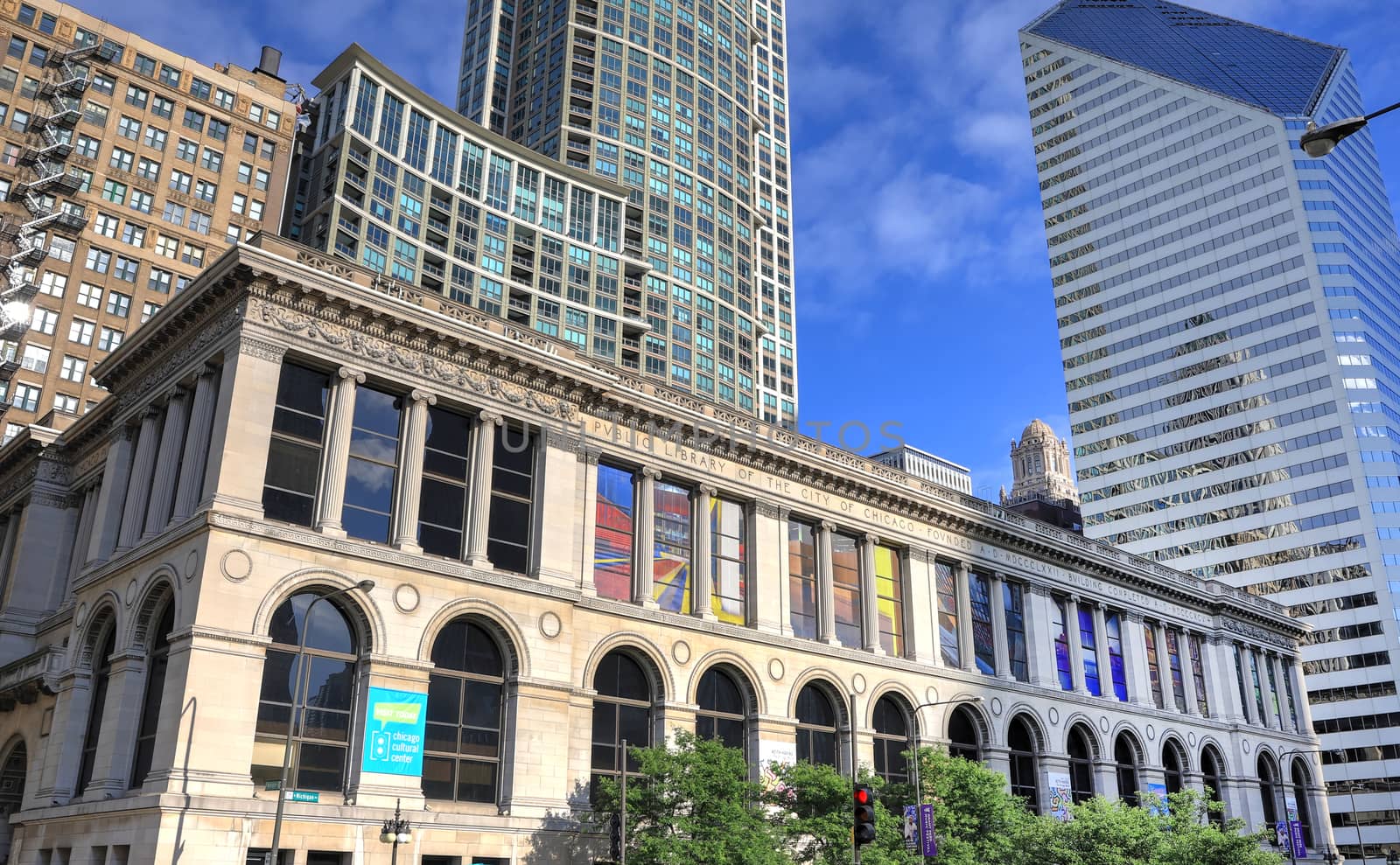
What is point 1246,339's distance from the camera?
13125 centimetres

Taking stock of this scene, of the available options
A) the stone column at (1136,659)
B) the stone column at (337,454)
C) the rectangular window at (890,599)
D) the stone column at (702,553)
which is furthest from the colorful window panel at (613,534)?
the stone column at (1136,659)

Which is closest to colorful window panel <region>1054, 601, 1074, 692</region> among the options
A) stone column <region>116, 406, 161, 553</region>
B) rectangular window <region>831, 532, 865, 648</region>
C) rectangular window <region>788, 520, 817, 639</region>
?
rectangular window <region>831, 532, 865, 648</region>

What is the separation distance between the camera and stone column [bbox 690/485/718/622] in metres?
47.4

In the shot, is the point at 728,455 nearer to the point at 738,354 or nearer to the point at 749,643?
the point at 749,643

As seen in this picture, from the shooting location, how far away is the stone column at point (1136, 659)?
69.2 meters

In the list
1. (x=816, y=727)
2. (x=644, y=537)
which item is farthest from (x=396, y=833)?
(x=816, y=727)

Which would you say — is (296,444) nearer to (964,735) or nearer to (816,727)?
(816,727)

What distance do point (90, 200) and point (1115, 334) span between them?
11518cm

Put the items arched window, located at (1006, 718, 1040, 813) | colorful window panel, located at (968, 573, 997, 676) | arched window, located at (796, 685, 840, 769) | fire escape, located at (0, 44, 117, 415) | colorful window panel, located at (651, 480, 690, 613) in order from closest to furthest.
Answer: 1. colorful window panel, located at (651, 480, 690, 613)
2. arched window, located at (796, 685, 840, 769)
3. arched window, located at (1006, 718, 1040, 813)
4. colorful window panel, located at (968, 573, 997, 676)
5. fire escape, located at (0, 44, 117, 415)

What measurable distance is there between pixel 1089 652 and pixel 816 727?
84.0 ft

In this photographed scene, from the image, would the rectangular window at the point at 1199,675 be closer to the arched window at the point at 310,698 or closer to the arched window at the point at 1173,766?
the arched window at the point at 1173,766

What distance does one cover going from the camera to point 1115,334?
5645 inches

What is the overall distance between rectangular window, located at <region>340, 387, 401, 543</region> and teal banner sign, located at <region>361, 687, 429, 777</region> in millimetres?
5486

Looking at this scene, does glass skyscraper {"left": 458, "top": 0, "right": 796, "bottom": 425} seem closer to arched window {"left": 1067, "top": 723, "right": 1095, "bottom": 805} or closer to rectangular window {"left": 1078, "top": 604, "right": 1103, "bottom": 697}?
rectangular window {"left": 1078, "top": 604, "right": 1103, "bottom": 697}
